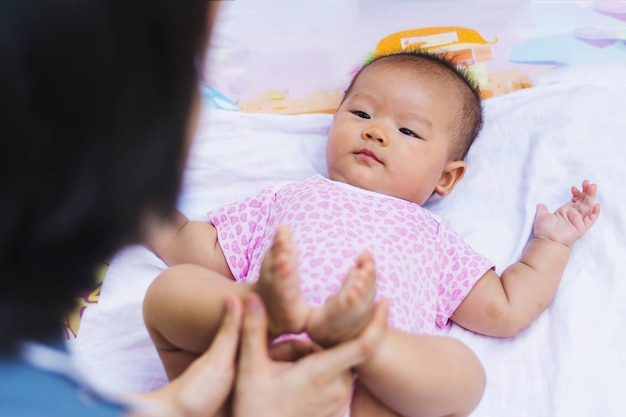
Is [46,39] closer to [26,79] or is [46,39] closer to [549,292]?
[26,79]

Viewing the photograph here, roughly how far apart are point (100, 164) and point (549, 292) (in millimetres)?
799

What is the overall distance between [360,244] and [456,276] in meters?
0.19

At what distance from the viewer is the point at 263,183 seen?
133 centimetres

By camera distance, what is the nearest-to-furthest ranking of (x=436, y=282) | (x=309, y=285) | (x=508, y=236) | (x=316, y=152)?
1. (x=309, y=285)
2. (x=436, y=282)
3. (x=508, y=236)
4. (x=316, y=152)

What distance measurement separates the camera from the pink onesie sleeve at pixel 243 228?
1132 millimetres

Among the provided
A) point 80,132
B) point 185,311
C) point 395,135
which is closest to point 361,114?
point 395,135

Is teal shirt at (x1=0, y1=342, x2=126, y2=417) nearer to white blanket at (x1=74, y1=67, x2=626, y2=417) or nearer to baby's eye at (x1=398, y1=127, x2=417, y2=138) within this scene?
white blanket at (x1=74, y1=67, x2=626, y2=417)

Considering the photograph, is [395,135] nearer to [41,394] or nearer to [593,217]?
[593,217]

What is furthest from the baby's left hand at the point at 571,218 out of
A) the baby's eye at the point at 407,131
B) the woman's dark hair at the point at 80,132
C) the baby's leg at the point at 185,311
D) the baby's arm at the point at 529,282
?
the woman's dark hair at the point at 80,132

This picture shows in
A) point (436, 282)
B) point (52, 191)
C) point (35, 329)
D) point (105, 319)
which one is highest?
point (52, 191)

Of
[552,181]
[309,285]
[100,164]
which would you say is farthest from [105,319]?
[552,181]

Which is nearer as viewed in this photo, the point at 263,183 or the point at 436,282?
the point at 436,282

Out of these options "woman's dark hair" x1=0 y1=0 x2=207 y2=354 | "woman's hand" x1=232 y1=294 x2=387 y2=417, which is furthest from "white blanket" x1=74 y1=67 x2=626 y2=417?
"woman's dark hair" x1=0 y1=0 x2=207 y2=354

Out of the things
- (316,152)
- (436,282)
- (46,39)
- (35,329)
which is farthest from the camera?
(316,152)
